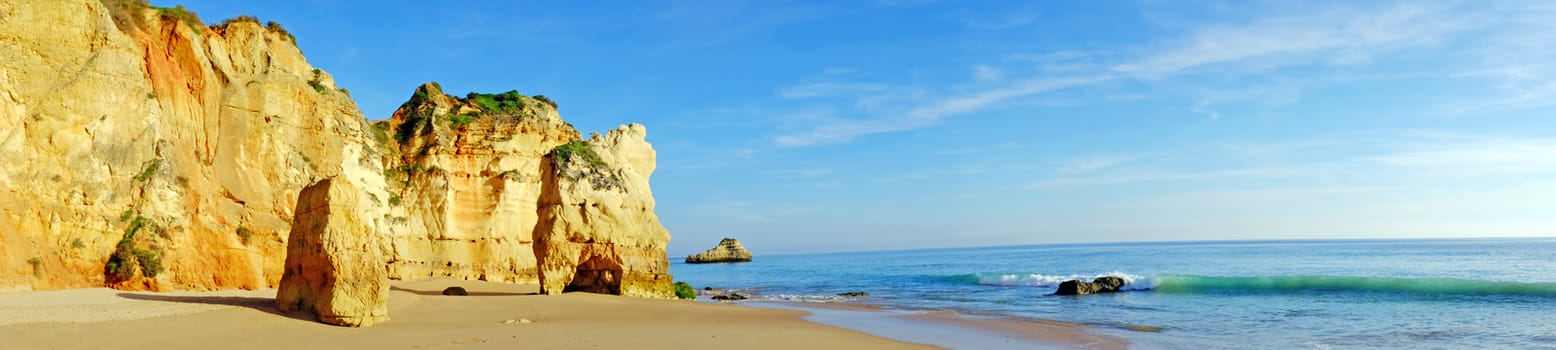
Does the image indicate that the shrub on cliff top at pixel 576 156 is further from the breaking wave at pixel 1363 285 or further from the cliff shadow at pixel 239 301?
the breaking wave at pixel 1363 285

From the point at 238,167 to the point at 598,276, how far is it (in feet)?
28.4

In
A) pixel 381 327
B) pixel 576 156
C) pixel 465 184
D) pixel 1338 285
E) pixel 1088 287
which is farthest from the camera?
pixel 1338 285

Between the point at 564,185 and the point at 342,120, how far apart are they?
7246 mm

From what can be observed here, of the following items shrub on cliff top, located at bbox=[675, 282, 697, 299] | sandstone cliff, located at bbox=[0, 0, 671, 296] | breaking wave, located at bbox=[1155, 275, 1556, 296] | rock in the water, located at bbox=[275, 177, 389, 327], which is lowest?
A: breaking wave, located at bbox=[1155, 275, 1556, 296]

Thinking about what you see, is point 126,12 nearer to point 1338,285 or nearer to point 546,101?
point 546,101

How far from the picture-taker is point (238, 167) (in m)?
20.1

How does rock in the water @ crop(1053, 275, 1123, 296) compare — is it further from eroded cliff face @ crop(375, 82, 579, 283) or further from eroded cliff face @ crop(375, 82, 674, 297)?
eroded cliff face @ crop(375, 82, 579, 283)

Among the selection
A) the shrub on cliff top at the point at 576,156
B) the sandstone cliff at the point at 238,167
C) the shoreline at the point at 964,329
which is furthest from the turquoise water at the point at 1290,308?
the sandstone cliff at the point at 238,167

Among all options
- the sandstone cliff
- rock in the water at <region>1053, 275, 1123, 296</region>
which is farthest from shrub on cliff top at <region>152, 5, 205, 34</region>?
rock in the water at <region>1053, 275, 1123, 296</region>

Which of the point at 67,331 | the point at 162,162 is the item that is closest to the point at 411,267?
the point at 162,162

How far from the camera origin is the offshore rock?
22906 mm

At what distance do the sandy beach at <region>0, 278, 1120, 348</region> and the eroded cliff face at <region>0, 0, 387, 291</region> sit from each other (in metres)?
1.79

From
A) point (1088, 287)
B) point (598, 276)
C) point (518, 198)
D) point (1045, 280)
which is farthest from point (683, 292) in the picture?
point (1045, 280)

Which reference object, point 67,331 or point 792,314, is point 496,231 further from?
point 67,331
